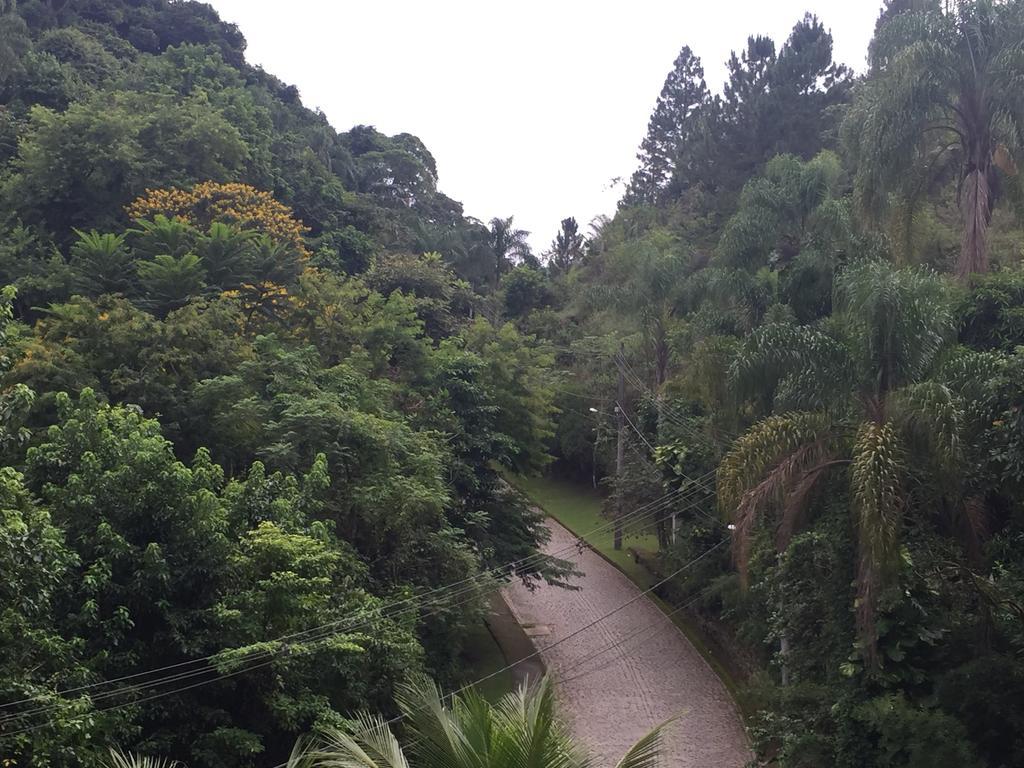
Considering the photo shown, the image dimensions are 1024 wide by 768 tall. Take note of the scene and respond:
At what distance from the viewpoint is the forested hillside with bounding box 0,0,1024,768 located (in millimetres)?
10438

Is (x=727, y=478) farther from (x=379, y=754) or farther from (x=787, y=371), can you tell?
(x=379, y=754)

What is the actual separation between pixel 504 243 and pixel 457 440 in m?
→ 31.5

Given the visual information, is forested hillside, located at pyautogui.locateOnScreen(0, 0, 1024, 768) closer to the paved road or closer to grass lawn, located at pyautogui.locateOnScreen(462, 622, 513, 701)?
grass lawn, located at pyautogui.locateOnScreen(462, 622, 513, 701)

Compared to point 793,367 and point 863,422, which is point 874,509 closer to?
point 863,422

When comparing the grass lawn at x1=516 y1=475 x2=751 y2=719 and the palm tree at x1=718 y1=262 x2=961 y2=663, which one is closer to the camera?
the palm tree at x1=718 y1=262 x2=961 y2=663

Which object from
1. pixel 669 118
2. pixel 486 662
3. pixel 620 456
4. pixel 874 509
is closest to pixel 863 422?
pixel 874 509

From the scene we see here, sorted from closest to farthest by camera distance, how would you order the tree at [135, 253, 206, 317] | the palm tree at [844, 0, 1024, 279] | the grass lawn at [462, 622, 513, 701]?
the palm tree at [844, 0, 1024, 279] → the grass lawn at [462, 622, 513, 701] → the tree at [135, 253, 206, 317]

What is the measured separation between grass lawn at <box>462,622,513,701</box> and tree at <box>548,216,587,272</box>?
1343 inches

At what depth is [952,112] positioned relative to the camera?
17.4 metres

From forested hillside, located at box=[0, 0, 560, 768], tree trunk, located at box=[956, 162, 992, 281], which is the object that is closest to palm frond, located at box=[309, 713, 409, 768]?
forested hillside, located at box=[0, 0, 560, 768]

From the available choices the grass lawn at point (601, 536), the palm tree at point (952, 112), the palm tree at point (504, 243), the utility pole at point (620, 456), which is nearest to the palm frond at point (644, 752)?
the palm tree at point (952, 112)

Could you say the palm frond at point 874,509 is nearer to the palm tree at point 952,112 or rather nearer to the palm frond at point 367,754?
the palm frond at point 367,754

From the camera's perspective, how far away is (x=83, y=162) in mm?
26688

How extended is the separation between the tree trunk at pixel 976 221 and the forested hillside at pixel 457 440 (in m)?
0.06
